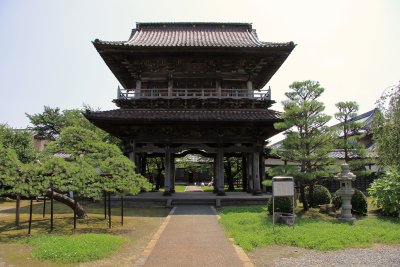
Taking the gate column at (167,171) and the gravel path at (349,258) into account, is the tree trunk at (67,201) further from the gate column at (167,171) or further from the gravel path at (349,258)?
the gravel path at (349,258)

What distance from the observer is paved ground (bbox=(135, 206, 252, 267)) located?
7348mm

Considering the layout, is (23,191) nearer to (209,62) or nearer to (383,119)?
(209,62)

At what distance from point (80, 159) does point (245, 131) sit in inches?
450

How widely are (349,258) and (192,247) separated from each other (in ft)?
13.2

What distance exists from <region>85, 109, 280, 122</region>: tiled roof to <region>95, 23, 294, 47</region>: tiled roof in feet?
17.8

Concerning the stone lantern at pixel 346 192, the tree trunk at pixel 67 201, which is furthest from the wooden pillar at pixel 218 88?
the tree trunk at pixel 67 201

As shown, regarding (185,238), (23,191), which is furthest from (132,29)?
(185,238)

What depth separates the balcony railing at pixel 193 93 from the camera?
2031 cm

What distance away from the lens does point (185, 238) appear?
32.3ft

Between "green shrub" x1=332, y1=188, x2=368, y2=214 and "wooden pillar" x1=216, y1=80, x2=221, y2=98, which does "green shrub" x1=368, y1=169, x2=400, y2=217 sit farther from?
"wooden pillar" x1=216, y1=80, x2=221, y2=98

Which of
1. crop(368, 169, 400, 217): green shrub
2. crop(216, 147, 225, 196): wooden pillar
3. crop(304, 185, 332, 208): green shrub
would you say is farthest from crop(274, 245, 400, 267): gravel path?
crop(216, 147, 225, 196): wooden pillar

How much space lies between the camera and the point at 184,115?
18906 millimetres

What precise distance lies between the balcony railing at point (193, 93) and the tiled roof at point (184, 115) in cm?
103

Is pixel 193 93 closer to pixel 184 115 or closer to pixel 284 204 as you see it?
pixel 184 115
